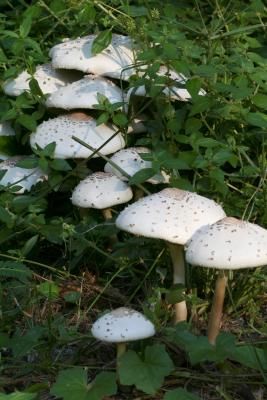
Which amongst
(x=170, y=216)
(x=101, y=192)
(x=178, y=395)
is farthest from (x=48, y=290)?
(x=178, y=395)

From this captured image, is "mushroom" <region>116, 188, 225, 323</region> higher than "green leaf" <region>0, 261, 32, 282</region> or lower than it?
higher

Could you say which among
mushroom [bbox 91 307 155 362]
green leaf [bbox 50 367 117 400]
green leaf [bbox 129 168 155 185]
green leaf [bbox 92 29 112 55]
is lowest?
green leaf [bbox 50 367 117 400]

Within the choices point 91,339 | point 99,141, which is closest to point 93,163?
point 99,141

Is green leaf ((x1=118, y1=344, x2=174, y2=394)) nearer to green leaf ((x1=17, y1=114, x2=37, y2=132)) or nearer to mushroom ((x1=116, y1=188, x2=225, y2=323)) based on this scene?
mushroom ((x1=116, y1=188, x2=225, y2=323))

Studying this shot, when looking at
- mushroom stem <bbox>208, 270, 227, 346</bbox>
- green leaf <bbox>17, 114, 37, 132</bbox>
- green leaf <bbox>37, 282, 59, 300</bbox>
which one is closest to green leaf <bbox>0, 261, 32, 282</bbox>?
green leaf <bbox>37, 282, 59, 300</bbox>

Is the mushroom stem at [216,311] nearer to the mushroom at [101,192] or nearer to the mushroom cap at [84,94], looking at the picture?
the mushroom at [101,192]

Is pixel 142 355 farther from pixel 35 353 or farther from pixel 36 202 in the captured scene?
pixel 36 202
